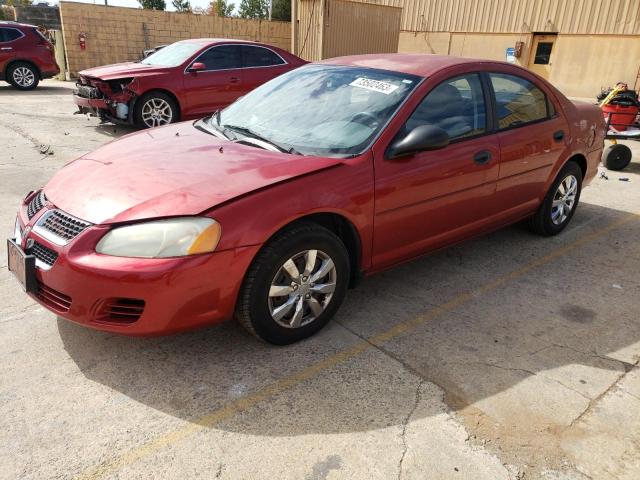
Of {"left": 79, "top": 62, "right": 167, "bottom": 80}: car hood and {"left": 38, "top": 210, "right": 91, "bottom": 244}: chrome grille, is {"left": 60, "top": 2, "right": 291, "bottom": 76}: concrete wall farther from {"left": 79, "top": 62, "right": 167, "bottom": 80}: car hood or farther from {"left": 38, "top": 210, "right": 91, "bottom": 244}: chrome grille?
{"left": 38, "top": 210, "right": 91, "bottom": 244}: chrome grille

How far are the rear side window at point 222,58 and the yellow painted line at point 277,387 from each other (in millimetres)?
6479

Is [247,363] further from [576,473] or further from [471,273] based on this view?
[471,273]

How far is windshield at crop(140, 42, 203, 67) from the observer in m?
8.59

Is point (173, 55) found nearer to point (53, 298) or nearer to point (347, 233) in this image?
point (347, 233)

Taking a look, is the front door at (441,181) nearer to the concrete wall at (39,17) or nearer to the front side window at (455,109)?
the front side window at (455,109)

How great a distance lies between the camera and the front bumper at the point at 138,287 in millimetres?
2459

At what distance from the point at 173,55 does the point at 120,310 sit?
24.1ft

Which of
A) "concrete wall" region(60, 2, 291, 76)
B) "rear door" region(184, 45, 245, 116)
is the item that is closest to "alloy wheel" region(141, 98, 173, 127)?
"rear door" region(184, 45, 245, 116)

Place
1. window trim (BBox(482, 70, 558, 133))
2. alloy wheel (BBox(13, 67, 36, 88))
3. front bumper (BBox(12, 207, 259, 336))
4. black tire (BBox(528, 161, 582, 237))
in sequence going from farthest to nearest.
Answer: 1. alloy wheel (BBox(13, 67, 36, 88))
2. black tire (BBox(528, 161, 582, 237))
3. window trim (BBox(482, 70, 558, 133))
4. front bumper (BBox(12, 207, 259, 336))

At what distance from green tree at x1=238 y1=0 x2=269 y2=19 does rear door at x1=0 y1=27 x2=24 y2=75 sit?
1658 inches

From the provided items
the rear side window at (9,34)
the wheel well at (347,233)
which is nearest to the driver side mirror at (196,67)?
the wheel well at (347,233)

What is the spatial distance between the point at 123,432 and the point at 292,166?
1.59 m

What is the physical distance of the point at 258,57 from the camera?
9.27 metres

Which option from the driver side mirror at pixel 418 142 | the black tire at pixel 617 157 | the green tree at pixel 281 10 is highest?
the green tree at pixel 281 10
